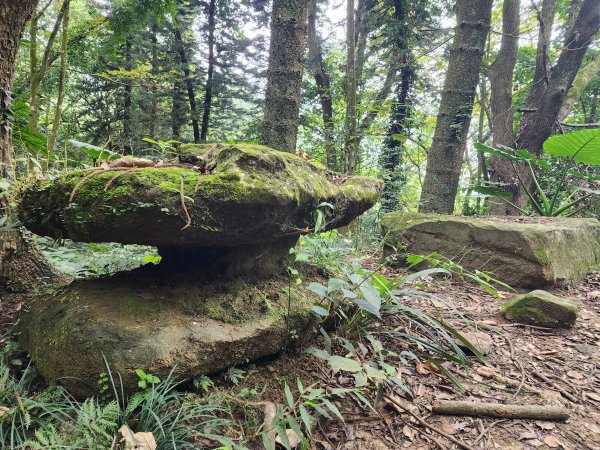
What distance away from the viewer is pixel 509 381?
1.89 meters

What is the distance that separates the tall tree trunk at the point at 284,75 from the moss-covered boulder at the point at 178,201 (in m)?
1.45

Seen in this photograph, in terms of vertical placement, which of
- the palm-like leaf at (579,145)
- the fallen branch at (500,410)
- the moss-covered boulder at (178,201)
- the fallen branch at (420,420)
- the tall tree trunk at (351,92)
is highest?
the tall tree trunk at (351,92)

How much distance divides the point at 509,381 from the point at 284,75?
3073mm

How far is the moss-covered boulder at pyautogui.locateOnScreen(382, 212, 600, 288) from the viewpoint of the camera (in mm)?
3158

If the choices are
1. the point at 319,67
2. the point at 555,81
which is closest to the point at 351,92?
the point at 555,81

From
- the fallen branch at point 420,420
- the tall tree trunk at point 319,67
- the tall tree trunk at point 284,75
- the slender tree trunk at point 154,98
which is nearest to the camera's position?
the fallen branch at point 420,420

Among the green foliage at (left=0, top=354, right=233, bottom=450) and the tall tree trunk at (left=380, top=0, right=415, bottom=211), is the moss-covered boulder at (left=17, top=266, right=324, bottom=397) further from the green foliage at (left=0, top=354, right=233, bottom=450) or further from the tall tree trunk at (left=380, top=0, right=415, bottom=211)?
the tall tree trunk at (left=380, top=0, right=415, bottom=211)

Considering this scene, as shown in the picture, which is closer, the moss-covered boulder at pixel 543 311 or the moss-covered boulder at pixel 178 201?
the moss-covered boulder at pixel 178 201

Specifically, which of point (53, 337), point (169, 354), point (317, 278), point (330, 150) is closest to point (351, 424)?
point (169, 354)

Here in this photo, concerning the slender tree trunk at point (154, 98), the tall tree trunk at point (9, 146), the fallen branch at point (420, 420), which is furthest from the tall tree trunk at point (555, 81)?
the slender tree trunk at point (154, 98)

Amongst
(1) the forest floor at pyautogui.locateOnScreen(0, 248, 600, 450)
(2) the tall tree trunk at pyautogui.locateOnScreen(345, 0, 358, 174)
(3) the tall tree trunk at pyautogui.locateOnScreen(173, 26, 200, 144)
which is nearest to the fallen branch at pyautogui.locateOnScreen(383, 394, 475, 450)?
(1) the forest floor at pyautogui.locateOnScreen(0, 248, 600, 450)

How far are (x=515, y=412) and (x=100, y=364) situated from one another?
1952mm

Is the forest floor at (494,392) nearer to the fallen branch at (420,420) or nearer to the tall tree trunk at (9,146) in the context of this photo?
the fallen branch at (420,420)

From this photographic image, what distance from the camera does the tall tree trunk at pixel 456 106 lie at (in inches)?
172
